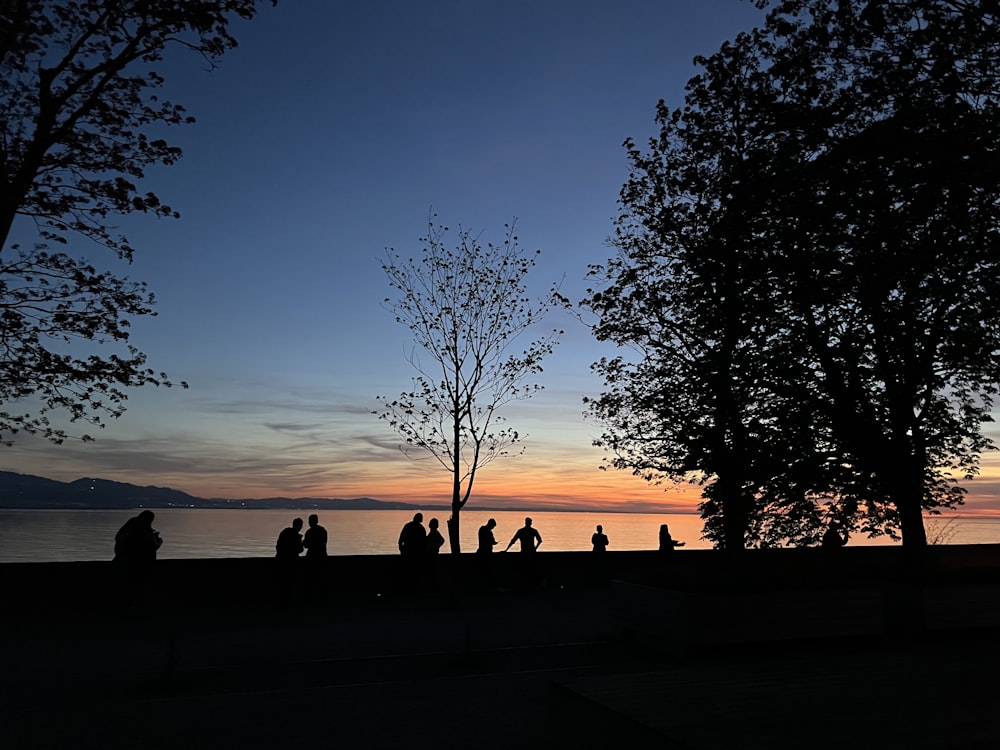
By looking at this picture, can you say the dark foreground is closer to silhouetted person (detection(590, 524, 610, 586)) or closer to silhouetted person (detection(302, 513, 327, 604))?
silhouetted person (detection(302, 513, 327, 604))

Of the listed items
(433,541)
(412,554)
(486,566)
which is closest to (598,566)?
(486,566)

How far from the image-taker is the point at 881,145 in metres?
10.2

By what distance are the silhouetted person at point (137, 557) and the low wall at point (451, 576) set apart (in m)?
0.94

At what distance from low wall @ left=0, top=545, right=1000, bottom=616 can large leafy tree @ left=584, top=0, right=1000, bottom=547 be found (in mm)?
2593

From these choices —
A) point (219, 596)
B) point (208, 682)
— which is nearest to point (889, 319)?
point (208, 682)

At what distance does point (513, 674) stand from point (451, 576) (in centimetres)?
1018

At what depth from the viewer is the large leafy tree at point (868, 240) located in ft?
32.4

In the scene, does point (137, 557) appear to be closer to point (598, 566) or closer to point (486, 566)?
point (486, 566)

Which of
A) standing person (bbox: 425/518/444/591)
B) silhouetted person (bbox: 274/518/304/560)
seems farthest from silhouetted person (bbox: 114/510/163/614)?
standing person (bbox: 425/518/444/591)

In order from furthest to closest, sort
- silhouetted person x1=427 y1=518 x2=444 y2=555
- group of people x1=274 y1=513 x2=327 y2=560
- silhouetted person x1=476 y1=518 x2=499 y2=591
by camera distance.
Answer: silhouetted person x1=476 y1=518 x2=499 y2=591, silhouetted person x1=427 y1=518 x2=444 y2=555, group of people x1=274 y1=513 x2=327 y2=560

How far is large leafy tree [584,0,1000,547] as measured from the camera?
9.88m

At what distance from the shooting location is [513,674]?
9.93 meters

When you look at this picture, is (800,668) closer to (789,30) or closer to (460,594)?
(789,30)

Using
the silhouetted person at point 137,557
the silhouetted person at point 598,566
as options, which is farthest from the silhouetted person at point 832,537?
the silhouetted person at point 137,557
